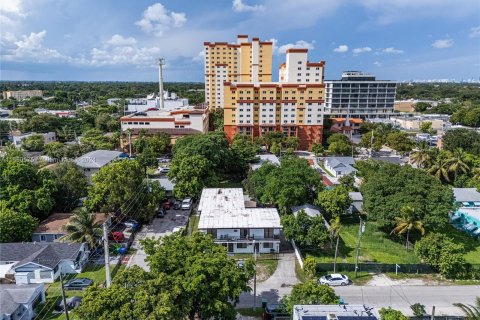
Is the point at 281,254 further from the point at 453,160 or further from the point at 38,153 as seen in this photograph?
the point at 38,153

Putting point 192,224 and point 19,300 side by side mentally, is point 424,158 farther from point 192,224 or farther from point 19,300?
point 19,300

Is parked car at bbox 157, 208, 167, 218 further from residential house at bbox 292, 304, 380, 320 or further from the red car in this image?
residential house at bbox 292, 304, 380, 320

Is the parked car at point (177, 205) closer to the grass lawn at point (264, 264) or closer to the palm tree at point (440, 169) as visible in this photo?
the grass lawn at point (264, 264)

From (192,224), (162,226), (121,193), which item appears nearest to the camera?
(121,193)

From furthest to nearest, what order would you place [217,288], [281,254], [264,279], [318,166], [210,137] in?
[318,166] < [210,137] < [281,254] < [264,279] < [217,288]

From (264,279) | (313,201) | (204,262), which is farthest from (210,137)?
(204,262)

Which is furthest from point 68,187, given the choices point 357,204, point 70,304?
point 357,204
